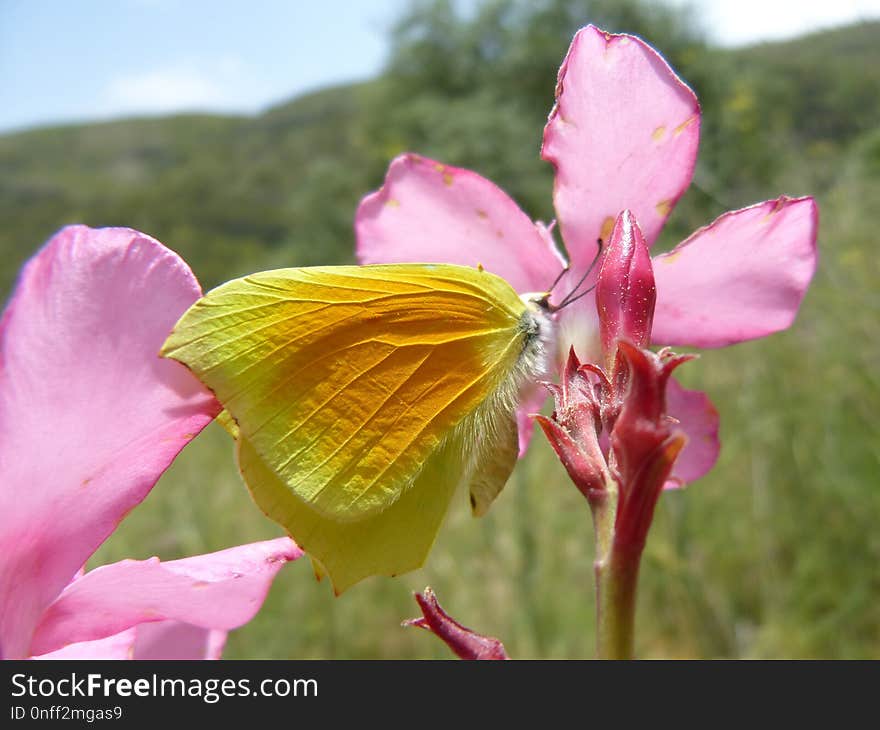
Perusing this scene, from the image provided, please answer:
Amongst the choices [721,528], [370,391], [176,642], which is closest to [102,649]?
[176,642]

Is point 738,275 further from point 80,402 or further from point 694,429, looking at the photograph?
point 80,402

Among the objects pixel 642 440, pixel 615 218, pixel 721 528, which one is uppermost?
pixel 615 218

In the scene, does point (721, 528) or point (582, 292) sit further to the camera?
point (721, 528)

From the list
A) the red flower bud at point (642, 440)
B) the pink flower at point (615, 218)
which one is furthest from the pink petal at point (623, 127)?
the red flower bud at point (642, 440)

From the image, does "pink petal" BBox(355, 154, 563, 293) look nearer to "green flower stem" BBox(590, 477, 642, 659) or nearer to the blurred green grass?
"green flower stem" BBox(590, 477, 642, 659)

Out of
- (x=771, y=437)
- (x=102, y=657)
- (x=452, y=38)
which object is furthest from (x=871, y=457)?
(x=452, y=38)

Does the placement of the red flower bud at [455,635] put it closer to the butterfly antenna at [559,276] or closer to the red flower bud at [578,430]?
the red flower bud at [578,430]

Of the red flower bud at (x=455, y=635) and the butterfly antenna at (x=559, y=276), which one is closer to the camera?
the red flower bud at (x=455, y=635)
